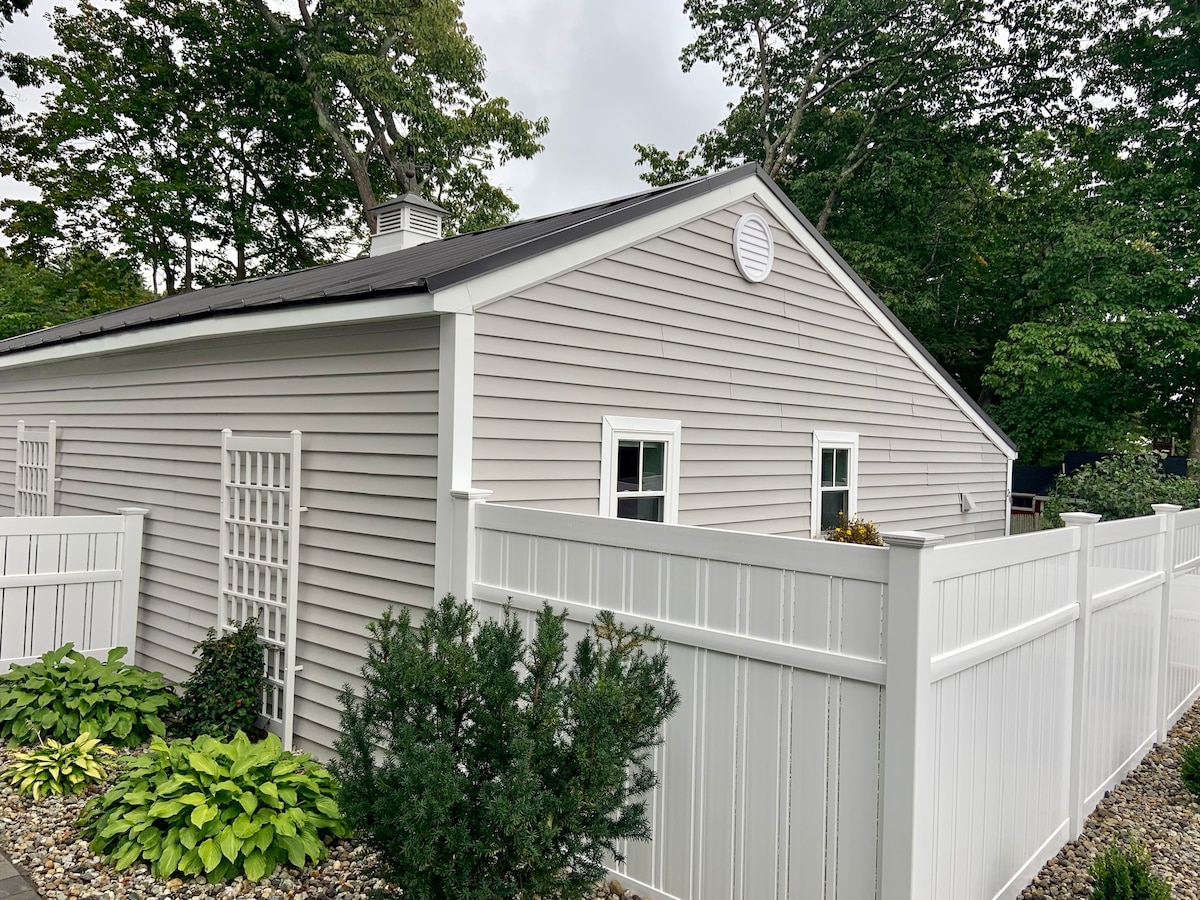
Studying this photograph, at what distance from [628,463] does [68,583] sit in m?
4.54

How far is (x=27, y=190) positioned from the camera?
21.0 meters

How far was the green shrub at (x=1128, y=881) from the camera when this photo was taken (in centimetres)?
310

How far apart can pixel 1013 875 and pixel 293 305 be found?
4915mm

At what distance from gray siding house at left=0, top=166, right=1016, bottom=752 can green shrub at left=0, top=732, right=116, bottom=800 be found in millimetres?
1195

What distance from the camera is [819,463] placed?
8.17 meters

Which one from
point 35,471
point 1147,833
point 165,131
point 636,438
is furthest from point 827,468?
point 165,131

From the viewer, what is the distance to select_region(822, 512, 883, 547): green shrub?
8.09m

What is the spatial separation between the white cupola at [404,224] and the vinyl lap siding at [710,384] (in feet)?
13.1

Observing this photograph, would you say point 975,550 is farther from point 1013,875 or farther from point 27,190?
point 27,190

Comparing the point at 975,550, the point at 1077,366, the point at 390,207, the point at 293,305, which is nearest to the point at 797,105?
the point at 1077,366

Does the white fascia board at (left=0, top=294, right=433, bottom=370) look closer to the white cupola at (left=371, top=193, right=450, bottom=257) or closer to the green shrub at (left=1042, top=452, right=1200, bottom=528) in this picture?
the white cupola at (left=371, top=193, right=450, bottom=257)

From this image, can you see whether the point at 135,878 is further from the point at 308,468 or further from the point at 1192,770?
the point at 1192,770

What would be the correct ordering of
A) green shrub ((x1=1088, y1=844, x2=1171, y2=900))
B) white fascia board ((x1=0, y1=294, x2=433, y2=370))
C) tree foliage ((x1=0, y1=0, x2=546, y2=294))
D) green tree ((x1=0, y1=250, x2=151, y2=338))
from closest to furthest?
green shrub ((x1=1088, y1=844, x2=1171, y2=900)), white fascia board ((x1=0, y1=294, x2=433, y2=370)), green tree ((x1=0, y1=250, x2=151, y2=338)), tree foliage ((x1=0, y1=0, x2=546, y2=294))

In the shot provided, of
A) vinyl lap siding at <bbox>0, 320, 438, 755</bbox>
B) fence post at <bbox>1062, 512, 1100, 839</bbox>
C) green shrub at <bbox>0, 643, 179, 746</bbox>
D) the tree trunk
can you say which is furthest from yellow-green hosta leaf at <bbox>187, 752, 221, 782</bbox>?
the tree trunk
